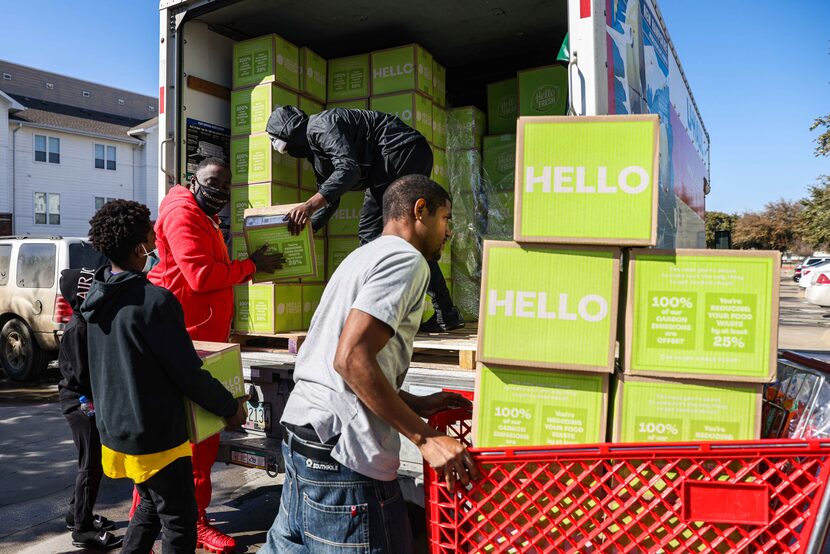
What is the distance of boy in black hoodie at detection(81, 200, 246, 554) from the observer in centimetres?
232

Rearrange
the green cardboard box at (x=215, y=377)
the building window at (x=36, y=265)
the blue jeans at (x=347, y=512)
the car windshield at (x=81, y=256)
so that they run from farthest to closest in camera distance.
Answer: the building window at (x=36, y=265), the car windshield at (x=81, y=256), the green cardboard box at (x=215, y=377), the blue jeans at (x=347, y=512)

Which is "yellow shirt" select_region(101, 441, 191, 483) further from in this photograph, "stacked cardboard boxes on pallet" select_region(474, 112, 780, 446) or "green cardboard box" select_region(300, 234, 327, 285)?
"green cardboard box" select_region(300, 234, 327, 285)

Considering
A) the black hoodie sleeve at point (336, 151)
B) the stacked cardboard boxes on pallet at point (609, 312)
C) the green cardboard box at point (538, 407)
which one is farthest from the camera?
the black hoodie sleeve at point (336, 151)

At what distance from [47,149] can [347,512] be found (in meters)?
32.4

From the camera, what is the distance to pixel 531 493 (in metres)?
1.78

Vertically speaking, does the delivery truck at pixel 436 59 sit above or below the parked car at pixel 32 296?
above

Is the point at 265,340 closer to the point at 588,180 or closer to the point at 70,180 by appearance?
the point at 588,180

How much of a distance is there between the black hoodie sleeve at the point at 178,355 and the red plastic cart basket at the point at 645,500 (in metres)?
1.15

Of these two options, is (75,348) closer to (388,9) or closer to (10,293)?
(388,9)

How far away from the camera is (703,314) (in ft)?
5.86

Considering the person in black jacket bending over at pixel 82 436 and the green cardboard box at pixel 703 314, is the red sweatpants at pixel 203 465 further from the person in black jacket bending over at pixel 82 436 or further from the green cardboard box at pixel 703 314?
the green cardboard box at pixel 703 314

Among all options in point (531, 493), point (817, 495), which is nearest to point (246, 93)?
point (531, 493)

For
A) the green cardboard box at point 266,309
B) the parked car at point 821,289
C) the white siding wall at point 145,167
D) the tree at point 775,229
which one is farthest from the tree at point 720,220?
the green cardboard box at point 266,309

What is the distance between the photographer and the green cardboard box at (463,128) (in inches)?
206
